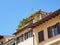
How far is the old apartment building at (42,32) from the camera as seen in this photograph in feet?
96.5

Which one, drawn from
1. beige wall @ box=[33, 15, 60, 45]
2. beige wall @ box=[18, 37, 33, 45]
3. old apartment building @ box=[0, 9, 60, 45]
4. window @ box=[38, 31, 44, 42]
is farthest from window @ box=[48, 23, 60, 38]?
beige wall @ box=[18, 37, 33, 45]

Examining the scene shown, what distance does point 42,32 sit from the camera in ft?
104

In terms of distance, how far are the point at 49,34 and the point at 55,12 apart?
318 cm

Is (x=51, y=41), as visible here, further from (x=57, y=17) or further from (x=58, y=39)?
(x=57, y=17)

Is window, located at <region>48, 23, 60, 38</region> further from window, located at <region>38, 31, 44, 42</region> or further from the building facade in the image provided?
window, located at <region>38, 31, 44, 42</region>

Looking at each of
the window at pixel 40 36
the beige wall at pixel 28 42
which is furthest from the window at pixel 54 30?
the beige wall at pixel 28 42

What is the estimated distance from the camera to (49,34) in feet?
99.2

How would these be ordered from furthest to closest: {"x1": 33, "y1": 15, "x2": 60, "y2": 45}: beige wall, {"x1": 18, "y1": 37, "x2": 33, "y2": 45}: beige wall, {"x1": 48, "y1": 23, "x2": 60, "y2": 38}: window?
{"x1": 18, "y1": 37, "x2": 33, "y2": 45}: beige wall → {"x1": 33, "y1": 15, "x2": 60, "y2": 45}: beige wall → {"x1": 48, "y1": 23, "x2": 60, "y2": 38}: window

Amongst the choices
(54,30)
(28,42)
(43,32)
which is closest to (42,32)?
(43,32)

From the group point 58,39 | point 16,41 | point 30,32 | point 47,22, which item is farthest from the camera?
point 16,41

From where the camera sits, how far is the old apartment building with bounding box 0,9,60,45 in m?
29.4

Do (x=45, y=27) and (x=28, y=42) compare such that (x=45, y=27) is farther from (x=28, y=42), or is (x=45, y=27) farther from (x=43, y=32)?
(x=28, y=42)

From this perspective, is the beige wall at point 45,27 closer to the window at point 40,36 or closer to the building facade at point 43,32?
the building facade at point 43,32

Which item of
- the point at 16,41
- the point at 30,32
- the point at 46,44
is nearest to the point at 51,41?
the point at 46,44
